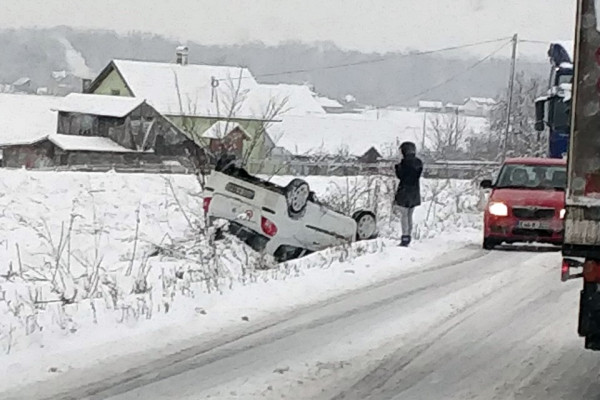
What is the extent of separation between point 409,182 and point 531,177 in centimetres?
261

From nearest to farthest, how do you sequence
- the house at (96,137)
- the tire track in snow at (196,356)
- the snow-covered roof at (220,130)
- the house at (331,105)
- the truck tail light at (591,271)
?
the truck tail light at (591,271) < the tire track in snow at (196,356) < the snow-covered roof at (220,130) < the house at (96,137) < the house at (331,105)

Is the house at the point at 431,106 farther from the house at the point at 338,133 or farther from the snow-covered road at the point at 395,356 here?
the snow-covered road at the point at 395,356

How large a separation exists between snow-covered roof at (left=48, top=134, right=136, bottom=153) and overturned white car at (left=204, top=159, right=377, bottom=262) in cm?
4704

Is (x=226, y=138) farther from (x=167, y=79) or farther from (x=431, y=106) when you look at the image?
(x=431, y=106)

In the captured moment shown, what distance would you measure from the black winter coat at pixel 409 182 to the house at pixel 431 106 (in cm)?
9114

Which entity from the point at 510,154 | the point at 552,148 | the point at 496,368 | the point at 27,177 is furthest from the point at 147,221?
the point at 510,154

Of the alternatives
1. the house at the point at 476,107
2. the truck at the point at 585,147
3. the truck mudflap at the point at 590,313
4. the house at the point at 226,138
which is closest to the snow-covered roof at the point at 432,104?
the house at the point at 476,107

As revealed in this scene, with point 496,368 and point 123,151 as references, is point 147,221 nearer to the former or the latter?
point 496,368

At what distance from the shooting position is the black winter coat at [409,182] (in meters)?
17.5

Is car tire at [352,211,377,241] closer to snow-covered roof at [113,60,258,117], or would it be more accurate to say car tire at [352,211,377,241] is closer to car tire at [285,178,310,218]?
car tire at [285,178,310,218]

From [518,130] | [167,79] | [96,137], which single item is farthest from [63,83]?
[518,130]

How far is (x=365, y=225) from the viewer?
1969 centimetres

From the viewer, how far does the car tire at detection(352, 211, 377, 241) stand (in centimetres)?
1947

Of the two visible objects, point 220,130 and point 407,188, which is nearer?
point 407,188
